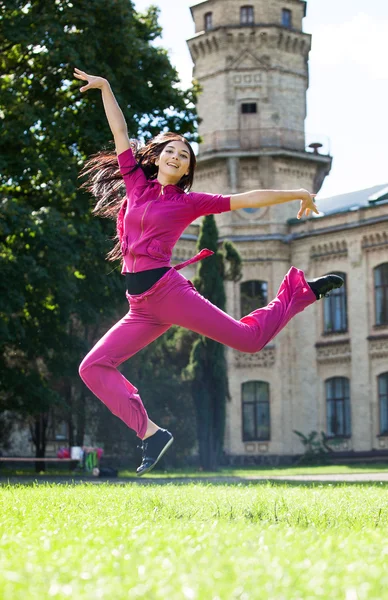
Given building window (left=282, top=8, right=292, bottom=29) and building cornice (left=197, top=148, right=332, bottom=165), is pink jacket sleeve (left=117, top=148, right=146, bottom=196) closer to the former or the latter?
building cornice (left=197, top=148, right=332, bottom=165)

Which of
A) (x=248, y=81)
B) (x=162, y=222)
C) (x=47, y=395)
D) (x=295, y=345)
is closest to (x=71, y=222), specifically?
(x=47, y=395)

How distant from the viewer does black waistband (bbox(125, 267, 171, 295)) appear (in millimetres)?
6527

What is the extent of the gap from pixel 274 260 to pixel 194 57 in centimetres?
1116

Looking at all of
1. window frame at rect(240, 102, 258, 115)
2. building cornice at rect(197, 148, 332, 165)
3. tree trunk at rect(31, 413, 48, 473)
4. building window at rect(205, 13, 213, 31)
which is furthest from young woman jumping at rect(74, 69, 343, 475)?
building window at rect(205, 13, 213, 31)

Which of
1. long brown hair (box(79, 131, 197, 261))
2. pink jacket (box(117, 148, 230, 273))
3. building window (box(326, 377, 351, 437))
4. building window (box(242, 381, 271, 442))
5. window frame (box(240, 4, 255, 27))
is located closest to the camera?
pink jacket (box(117, 148, 230, 273))

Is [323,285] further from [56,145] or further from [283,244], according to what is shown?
[283,244]

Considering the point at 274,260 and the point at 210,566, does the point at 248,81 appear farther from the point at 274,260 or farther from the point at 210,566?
the point at 210,566

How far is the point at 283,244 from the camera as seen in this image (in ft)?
154

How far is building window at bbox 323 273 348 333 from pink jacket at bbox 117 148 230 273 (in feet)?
124

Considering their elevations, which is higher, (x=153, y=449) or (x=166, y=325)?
(x=166, y=325)

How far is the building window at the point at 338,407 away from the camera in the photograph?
43562 mm

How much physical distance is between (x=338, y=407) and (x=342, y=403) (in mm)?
260

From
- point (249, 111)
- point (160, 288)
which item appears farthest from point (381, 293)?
point (160, 288)

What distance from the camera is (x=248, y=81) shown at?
48.2 metres
